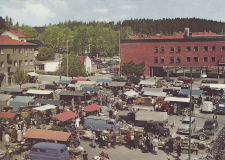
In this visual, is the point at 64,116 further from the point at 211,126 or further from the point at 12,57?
the point at 12,57

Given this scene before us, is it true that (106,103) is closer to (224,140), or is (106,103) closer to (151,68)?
(224,140)

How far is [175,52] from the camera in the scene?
70.8 m

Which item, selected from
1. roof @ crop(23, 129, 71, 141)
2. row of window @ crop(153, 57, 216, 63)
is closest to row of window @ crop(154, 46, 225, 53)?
row of window @ crop(153, 57, 216, 63)

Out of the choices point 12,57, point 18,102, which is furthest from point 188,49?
point 18,102

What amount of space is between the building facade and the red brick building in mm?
23690

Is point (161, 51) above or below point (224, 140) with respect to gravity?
above

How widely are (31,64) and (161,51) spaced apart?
103 feet

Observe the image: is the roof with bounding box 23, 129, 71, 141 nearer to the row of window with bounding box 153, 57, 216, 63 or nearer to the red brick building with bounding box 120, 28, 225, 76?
the row of window with bounding box 153, 57, 216, 63

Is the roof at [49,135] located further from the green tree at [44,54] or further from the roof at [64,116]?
the green tree at [44,54]

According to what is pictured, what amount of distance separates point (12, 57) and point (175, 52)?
123 ft

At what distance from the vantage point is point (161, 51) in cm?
7181

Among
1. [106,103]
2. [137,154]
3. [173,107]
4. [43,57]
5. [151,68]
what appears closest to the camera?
[137,154]

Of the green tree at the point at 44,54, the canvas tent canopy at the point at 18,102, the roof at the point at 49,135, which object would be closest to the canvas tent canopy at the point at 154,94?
the canvas tent canopy at the point at 18,102

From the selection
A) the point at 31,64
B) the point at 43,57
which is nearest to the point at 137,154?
the point at 31,64
